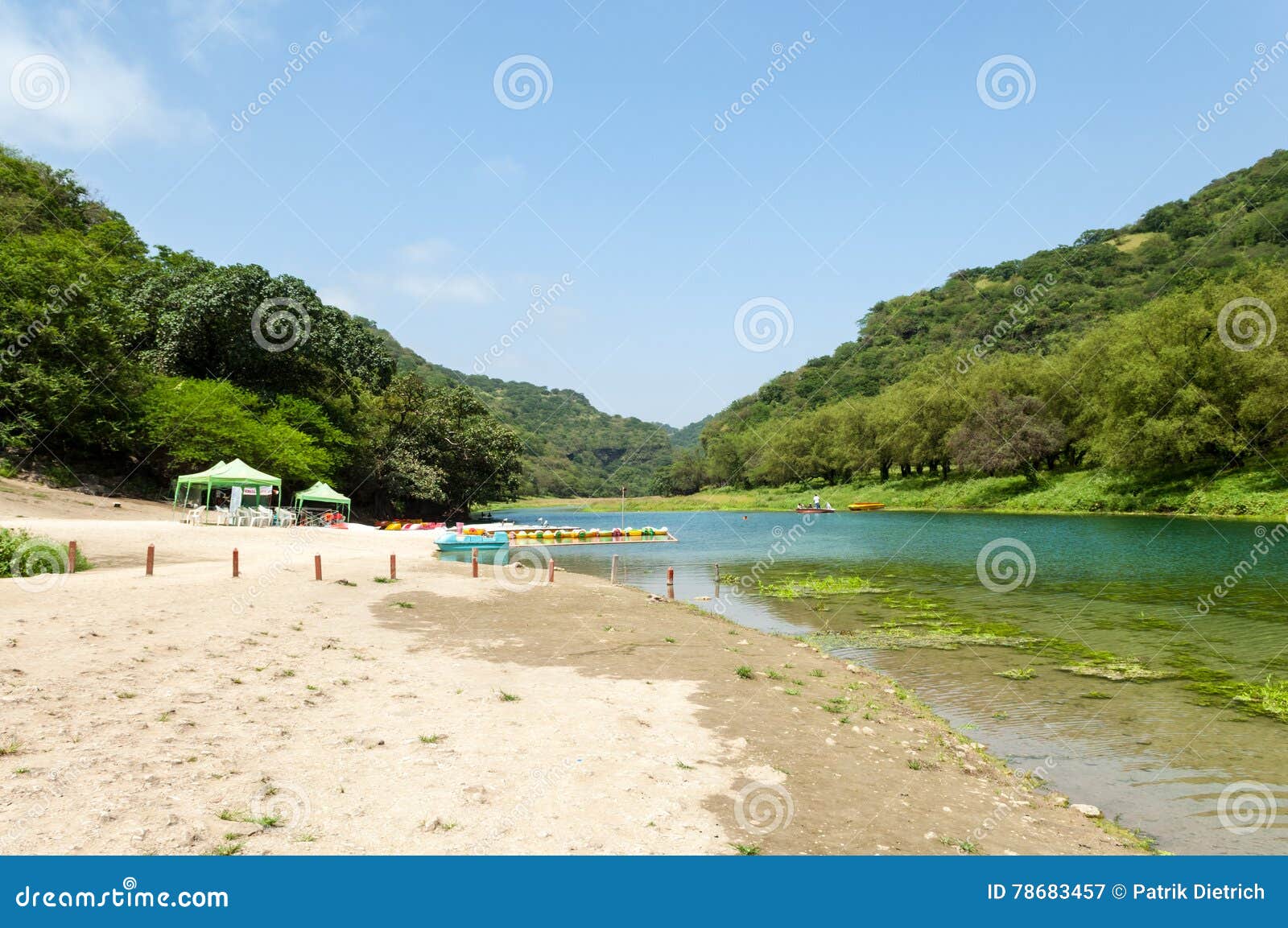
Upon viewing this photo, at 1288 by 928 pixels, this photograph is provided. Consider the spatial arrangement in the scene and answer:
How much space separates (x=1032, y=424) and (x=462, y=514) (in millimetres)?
64998

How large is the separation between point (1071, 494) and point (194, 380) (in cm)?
7618

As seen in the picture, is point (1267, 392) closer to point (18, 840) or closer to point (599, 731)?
point (599, 731)

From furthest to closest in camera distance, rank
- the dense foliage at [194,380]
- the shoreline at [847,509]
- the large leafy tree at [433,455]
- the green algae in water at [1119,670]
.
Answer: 1. the large leafy tree at [433,455]
2. the shoreline at [847,509]
3. the dense foliage at [194,380]
4. the green algae in water at [1119,670]

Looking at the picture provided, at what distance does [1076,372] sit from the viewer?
74562 millimetres

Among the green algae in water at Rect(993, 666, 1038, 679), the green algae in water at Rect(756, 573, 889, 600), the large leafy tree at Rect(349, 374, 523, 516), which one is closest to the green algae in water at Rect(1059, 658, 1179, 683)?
the green algae in water at Rect(993, 666, 1038, 679)

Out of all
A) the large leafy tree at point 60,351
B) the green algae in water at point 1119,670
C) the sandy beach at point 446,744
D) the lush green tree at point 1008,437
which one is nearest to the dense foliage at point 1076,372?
the lush green tree at point 1008,437

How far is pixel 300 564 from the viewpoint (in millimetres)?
25531

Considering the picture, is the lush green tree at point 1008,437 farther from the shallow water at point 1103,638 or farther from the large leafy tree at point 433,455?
the large leafy tree at point 433,455

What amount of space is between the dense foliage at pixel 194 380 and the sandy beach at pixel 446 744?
1292 inches

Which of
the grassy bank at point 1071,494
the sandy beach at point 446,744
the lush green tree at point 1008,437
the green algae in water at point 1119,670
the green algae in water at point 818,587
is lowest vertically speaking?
the green algae in water at point 818,587

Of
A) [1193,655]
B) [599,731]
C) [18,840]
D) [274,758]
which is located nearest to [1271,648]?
[1193,655]

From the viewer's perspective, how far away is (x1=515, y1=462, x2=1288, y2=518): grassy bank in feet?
162

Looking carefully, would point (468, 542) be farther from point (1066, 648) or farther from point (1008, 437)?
point (1008, 437)

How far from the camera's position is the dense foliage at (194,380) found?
4156 centimetres
